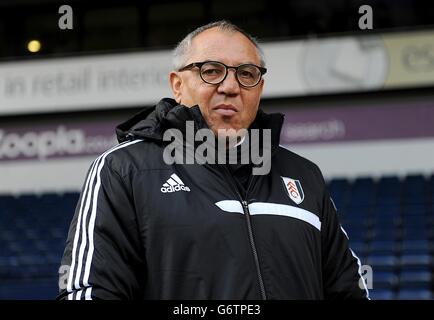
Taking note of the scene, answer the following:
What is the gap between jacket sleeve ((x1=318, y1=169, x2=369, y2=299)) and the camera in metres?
1.49

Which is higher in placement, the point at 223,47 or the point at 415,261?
the point at 223,47

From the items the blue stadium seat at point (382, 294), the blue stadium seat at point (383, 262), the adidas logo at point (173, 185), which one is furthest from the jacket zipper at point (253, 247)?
the blue stadium seat at point (383, 262)

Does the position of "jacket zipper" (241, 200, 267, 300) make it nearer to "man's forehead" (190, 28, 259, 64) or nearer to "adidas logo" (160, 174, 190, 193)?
"adidas logo" (160, 174, 190, 193)

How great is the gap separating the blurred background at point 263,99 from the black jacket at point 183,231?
4559 mm

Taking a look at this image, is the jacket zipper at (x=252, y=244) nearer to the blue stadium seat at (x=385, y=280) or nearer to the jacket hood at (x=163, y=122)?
the jacket hood at (x=163, y=122)

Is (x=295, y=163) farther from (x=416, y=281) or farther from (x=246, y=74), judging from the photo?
(x=416, y=281)

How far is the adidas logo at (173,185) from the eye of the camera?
136cm

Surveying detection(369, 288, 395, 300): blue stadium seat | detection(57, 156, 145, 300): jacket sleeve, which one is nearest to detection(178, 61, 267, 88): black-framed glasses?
detection(57, 156, 145, 300): jacket sleeve

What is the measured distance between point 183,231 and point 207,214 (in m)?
0.05

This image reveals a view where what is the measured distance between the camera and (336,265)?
1503 millimetres

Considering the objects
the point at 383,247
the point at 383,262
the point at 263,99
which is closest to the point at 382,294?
the point at 383,262

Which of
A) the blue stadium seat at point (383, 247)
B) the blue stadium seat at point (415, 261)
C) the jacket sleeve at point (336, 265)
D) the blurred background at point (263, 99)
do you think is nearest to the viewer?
the jacket sleeve at point (336, 265)

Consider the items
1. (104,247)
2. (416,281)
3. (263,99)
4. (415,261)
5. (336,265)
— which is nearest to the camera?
(104,247)

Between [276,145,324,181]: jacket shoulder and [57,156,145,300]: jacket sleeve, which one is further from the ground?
[276,145,324,181]: jacket shoulder
